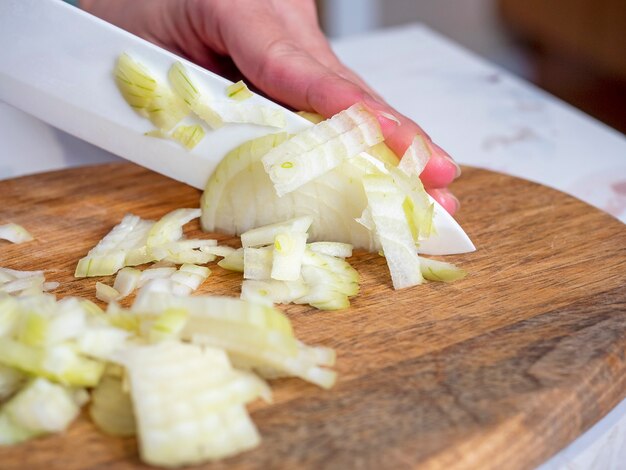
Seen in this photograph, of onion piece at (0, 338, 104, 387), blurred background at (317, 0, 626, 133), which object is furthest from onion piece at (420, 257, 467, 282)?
blurred background at (317, 0, 626, 133)

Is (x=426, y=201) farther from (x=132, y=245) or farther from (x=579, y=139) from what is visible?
(x=579, y=139)

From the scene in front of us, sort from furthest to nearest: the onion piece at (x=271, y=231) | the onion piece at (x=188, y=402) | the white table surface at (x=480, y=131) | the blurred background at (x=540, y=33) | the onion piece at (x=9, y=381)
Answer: the blurred background at (x=540, y=33) < the white table surface at (x=480, y=131) < the onion piece at (x=271, y=231) < the onion piece at (x=9, y=381) < the onion piece at (x=188, y=402)

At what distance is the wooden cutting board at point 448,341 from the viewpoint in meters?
0.84

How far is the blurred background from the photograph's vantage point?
3758 millimetres

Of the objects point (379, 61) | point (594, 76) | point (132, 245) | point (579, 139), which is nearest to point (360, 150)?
point (132, 245)

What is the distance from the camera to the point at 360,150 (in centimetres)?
118

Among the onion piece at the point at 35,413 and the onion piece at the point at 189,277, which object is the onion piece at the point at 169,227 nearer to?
the onion piece at the point at 189,277

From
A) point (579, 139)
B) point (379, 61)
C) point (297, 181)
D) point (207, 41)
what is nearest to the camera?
point (297, 181)

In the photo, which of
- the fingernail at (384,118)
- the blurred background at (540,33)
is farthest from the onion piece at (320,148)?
the blurred background at (540,33)

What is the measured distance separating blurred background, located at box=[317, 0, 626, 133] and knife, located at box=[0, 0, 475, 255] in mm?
2743

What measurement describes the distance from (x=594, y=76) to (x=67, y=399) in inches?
148

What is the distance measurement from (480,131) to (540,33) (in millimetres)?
2572

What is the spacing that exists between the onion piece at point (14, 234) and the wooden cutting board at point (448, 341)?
0.06 feet

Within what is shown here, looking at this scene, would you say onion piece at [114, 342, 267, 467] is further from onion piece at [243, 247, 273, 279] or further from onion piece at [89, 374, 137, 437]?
onion piece at [243, 247, 273, 279]
